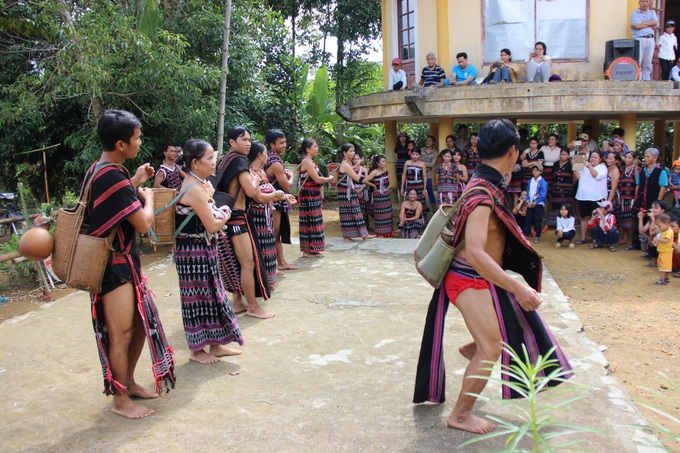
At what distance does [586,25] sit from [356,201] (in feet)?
19.1

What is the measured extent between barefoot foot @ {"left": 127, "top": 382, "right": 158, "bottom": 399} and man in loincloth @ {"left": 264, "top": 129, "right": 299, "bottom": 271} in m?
3.39

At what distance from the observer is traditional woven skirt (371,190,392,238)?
10641 millimetres

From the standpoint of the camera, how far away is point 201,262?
437 centimetres

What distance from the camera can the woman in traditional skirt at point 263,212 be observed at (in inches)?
240

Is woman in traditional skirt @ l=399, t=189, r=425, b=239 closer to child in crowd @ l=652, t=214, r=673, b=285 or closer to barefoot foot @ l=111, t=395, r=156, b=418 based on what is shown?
child in crowd @ l=652, t=214, r=673, b=285

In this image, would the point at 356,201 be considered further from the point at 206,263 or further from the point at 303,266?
the point at 206,263

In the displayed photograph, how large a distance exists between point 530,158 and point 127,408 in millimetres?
8867

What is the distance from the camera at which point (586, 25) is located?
1143 cm

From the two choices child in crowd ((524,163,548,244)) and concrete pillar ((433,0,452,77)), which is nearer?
child in crowd ((524,163,548,244))

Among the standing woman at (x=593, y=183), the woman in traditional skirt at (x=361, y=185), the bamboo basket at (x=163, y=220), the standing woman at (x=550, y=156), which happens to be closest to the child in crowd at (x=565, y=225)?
the standing woman at (x=593, y=183)

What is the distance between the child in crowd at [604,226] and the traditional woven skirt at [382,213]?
3.32 m

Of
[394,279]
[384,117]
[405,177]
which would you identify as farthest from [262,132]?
[394,279]

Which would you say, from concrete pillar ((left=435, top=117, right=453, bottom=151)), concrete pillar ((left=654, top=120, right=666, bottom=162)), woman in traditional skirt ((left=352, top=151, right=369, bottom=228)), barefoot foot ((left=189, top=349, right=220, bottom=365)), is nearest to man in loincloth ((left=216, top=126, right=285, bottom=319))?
barefoot foot ((left=189, top=349, right=220, bottom=365))

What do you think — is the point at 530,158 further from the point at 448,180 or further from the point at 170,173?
the point at 170,173
